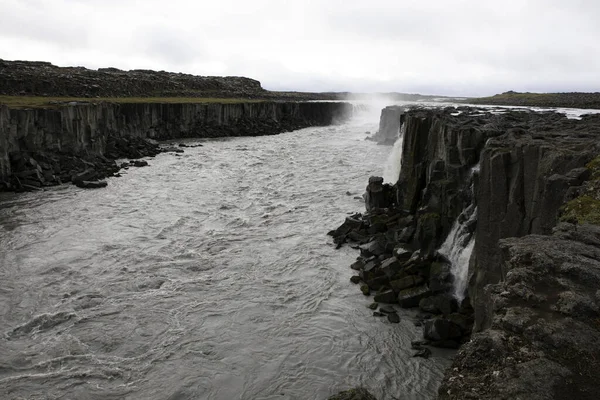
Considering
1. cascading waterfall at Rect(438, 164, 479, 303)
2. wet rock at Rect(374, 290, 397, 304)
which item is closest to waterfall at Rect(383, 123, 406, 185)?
cascading waterfall at Rect(438, 164, 479, 303)

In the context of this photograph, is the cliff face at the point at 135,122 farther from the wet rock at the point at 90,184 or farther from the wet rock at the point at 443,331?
the wet rock at the point at 443,331

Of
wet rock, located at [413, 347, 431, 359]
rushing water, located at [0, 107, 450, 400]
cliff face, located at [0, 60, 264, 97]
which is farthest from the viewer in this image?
cliff face, located at [0, 60, 264, 97]

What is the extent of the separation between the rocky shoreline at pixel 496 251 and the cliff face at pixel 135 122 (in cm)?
2332

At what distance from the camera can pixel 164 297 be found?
14562 millimetres

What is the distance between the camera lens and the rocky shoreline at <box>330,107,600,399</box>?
5.21 meters

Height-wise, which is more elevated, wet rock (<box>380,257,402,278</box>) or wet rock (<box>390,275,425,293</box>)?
wet rock (<box>380,257,402,278</box>)

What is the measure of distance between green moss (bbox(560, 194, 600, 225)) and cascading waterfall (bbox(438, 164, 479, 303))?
5.00 metres

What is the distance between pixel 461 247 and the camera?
14.4 m

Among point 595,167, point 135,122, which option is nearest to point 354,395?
point 595,167

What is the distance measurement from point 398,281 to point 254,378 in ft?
20.0

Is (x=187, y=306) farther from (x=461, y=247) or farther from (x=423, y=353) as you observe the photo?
(x=461, y=247)

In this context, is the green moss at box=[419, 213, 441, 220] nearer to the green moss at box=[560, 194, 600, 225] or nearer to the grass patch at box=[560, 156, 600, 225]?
the grass patch at box=[560, 156, 600, 225]

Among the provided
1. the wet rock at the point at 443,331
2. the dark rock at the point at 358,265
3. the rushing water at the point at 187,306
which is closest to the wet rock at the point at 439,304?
the rushing water at the point at 187,306

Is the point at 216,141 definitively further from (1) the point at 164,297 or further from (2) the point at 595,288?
(2) the point at 595,288
